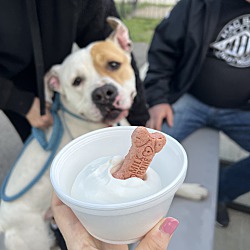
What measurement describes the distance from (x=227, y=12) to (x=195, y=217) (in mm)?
1082

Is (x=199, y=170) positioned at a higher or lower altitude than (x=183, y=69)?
lower

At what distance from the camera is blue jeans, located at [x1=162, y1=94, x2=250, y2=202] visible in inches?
72.4

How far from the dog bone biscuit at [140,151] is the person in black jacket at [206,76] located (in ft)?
3.87

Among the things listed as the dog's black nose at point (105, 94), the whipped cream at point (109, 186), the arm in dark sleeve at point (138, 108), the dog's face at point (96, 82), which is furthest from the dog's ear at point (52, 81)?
the whipped cream at point (109, 186)

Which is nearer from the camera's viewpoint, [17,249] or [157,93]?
[17,249]

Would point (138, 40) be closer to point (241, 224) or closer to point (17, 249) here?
point (241, 224)

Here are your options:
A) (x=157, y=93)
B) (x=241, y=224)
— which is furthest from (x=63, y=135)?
(x=241, y=224)

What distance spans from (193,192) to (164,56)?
2.80 ft

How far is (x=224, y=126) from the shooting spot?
190 cm

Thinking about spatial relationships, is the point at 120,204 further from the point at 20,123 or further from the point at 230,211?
the point at 230,211

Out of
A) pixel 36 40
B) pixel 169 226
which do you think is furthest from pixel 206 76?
pixel 169 226

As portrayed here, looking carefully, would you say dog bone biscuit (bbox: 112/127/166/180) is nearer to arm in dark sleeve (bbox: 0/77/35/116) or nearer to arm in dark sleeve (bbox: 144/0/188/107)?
arm in dark sleeve (bbox: 0/77/35/116)

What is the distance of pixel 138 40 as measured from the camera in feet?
15.0

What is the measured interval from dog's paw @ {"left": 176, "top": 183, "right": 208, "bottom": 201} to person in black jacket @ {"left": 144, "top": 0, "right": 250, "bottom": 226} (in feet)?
1.41
